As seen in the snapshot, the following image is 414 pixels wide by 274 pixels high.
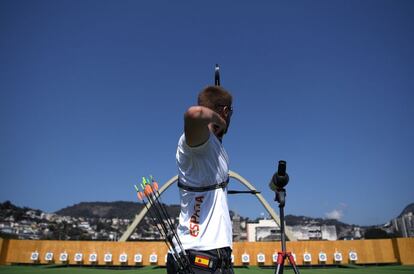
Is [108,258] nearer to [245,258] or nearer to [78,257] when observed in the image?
[78,257]

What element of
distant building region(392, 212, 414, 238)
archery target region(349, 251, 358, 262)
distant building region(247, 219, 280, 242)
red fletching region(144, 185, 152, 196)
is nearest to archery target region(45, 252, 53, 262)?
archery target region(349, 251, 358, 262)

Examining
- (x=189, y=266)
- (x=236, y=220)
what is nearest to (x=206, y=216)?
(x=189, y=266)

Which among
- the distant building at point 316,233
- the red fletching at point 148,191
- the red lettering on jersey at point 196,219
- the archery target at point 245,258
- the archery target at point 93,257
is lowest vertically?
the red lettering on jersey at point 196,219

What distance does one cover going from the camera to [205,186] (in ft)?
6.70

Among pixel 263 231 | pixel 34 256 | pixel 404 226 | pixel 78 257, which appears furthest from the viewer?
pixel 263 231

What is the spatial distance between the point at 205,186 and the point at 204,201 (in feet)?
0.32

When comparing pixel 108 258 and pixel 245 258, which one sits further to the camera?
pixel 108 258

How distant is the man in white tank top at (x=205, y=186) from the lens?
5.95 feet

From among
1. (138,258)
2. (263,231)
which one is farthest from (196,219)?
(263,231)

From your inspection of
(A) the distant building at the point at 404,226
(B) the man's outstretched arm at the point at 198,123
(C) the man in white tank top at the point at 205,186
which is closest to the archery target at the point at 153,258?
(C) the man in white tank top at the point at 205,186

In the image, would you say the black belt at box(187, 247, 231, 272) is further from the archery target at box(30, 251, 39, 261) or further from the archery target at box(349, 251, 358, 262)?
the archery target at box(30, 251, 39, 261)

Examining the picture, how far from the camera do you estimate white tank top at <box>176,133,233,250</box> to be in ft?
6.31

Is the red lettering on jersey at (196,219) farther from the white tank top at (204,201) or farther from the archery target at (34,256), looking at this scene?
the archery target at (34,256)

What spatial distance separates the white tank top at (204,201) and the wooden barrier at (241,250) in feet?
70.0
